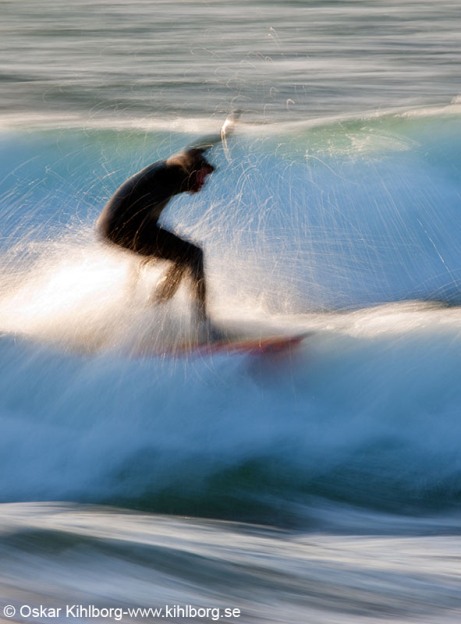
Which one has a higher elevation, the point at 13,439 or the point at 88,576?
the point at 13,439

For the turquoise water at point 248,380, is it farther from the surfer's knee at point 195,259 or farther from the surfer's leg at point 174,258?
the surfer's knee at point 195,259

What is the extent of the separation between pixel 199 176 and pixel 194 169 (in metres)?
0.04

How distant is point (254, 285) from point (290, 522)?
222 centimetres

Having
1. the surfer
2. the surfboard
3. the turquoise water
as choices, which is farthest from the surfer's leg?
the surfboard

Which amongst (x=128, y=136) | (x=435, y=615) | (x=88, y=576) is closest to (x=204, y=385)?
(x=88, y=576)

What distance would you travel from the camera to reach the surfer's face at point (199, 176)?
204 inches

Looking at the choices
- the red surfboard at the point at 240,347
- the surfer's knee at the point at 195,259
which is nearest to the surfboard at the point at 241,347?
the red surfboard at the point at 240,347

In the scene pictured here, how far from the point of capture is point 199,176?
519cm

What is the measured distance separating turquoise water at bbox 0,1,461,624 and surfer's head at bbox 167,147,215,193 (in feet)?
2.41

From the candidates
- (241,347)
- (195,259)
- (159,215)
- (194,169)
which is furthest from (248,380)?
(194,169)

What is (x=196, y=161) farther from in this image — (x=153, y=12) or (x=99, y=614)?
(x=153, y=12)

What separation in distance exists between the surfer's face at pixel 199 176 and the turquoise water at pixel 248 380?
0.73 m

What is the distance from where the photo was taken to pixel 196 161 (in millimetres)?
5207

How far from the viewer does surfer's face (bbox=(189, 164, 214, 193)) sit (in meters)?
5.18
